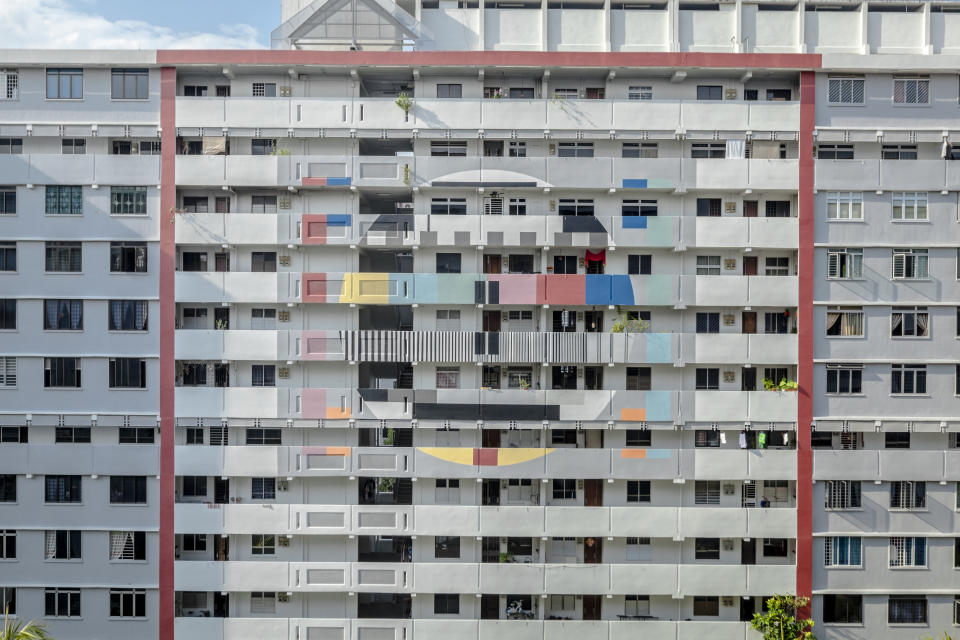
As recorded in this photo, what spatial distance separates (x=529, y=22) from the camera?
21.6m

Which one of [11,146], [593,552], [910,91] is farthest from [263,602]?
[910,91]

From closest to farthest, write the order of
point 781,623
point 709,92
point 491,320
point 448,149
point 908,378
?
point 781,623, point 908,378, point 709,92, point 448,149, point 491,320

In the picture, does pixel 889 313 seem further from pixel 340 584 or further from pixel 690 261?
pixel 340 584

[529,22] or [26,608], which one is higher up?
[529,22]

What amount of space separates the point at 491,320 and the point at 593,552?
27.5 feet


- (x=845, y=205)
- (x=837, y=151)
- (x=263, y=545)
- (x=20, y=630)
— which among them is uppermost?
(x=837, y=151)

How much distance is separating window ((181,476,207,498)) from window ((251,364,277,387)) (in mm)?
3622

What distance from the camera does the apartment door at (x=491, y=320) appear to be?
22.0 meters

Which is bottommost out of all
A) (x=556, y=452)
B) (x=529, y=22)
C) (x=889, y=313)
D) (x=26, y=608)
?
(x=26, y=608)

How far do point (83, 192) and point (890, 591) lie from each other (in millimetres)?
28799

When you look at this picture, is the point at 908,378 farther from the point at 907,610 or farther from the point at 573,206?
the point at 573,206

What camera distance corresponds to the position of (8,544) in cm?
2100

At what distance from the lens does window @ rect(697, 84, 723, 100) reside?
21625 mm

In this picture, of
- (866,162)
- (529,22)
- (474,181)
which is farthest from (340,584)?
(866,162)
